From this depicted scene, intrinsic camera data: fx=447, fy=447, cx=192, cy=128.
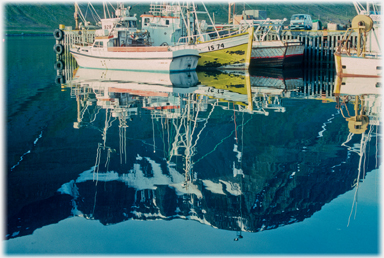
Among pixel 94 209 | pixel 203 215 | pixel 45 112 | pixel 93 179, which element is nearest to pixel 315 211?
pixel 203 215

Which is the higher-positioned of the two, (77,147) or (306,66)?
(306,66)

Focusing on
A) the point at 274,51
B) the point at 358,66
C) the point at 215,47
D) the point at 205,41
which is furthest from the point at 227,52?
the point at 358,66

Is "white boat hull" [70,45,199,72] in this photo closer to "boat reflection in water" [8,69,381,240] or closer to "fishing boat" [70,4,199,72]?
"fishing boat" [70,4,199,72]

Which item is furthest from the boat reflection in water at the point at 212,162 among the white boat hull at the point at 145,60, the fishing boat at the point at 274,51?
the fishing boat at the point at 274,51

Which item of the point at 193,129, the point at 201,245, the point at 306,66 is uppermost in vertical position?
the point at 306,66

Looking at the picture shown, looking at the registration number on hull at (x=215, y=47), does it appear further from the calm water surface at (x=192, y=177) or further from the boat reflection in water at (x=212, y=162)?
the calm water surface at (x=192, y=177)

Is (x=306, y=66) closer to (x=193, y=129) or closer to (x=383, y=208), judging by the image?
(x=193, y=129)

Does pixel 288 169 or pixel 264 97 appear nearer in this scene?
pixel 288 169
